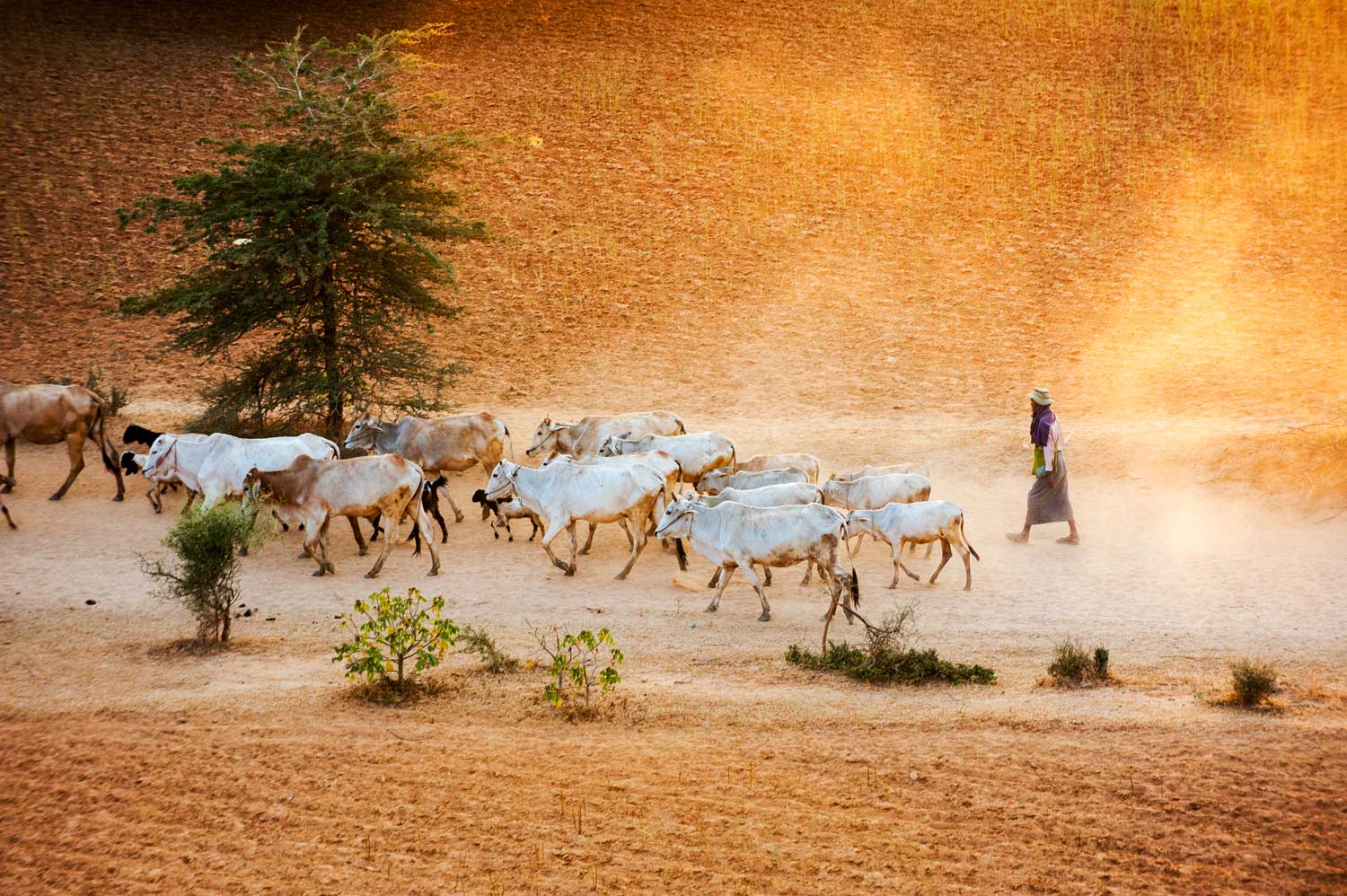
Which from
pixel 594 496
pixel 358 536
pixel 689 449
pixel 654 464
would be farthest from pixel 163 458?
pixel 689 449

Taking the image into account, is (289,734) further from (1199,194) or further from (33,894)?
(1199,194)

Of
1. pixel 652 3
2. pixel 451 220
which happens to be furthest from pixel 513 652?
pixel 652 3

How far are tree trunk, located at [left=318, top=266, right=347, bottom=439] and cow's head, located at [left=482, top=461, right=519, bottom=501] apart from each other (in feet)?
18.4

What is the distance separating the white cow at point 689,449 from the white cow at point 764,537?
3.61 meters

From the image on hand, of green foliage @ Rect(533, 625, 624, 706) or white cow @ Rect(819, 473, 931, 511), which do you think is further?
white cow @ Rect(819, 473, 931, 511)

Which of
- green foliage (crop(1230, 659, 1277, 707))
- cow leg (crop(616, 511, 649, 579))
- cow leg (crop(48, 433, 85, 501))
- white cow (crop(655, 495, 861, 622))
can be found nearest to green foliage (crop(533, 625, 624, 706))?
white cow (crop(655, 495, 861, 622))

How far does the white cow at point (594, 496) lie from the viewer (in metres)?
13.5

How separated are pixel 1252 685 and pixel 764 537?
185 inches

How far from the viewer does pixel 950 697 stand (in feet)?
30.6

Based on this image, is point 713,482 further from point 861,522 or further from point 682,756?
point 682,756

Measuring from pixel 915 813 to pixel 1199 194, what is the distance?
37.7m

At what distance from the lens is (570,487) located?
1370 centimetres

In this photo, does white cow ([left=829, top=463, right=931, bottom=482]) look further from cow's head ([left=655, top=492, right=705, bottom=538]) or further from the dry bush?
the dry bush

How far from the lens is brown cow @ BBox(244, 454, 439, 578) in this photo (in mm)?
13391
